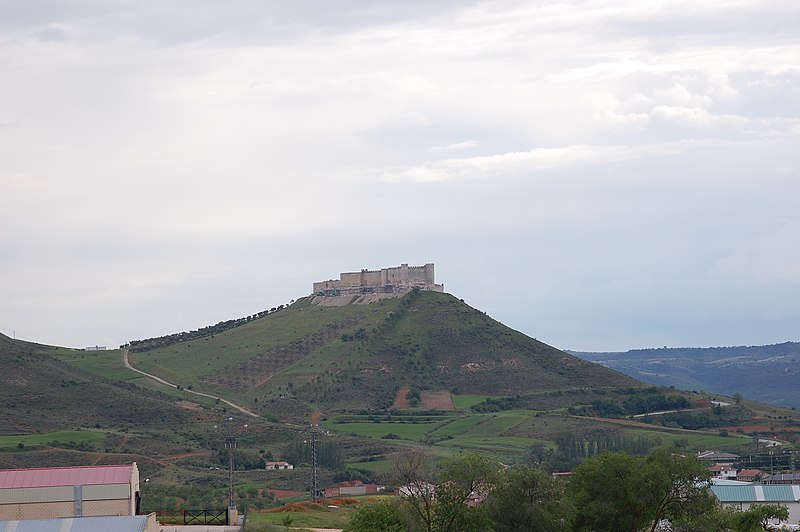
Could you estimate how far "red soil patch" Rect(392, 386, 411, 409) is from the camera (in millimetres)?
156962

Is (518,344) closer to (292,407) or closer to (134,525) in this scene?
(292,407)

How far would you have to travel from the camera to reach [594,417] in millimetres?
145750

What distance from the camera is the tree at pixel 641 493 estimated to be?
55094 millimetres

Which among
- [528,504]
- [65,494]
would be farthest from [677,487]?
[65,494]

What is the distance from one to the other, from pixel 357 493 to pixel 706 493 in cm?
4111

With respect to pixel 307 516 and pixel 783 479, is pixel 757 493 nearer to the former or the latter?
pixel 783 479

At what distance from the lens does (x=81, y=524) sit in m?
48.5

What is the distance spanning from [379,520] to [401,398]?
104164 millimetres

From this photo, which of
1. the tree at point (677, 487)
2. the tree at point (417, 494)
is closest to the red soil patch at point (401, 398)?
the tree at point (417, 494)

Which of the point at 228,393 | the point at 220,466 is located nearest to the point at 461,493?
the point at 220,466

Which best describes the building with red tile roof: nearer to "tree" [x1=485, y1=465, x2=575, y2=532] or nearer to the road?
"tree" [x1=485, y1=465, x2=575, y2=532]

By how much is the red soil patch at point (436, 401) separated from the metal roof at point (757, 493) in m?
74.4

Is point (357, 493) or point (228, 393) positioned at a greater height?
point (228, 393)

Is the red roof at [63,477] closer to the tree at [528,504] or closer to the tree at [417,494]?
the tree at [417,494]
